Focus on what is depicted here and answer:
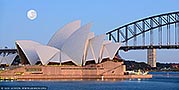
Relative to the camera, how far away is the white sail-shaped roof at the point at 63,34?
294 feet

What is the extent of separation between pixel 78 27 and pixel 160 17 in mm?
23829

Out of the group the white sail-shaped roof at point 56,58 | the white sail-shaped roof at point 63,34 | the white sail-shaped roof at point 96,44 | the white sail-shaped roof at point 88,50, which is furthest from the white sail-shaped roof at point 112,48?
the white sail-shaped roof at point 63,34

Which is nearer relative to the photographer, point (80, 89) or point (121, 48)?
point (80, 89)

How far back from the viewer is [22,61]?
97.4 m

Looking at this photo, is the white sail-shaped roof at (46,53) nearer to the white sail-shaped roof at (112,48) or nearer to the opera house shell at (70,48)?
the opera house shell at (70,48)

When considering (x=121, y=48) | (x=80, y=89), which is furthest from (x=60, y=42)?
(x=80, y=89)

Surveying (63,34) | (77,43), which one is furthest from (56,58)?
(77,43)

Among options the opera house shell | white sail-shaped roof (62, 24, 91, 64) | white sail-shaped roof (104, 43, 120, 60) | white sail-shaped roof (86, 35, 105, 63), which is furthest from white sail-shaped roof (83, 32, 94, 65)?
white sail-shaped roof (104, 43, 120, 60)

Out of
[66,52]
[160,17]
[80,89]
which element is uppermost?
[160,17]

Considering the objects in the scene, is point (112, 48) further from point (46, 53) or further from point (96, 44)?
point (46, 53)

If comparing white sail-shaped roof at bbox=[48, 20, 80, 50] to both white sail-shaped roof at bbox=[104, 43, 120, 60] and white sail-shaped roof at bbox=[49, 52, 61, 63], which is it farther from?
white sail-shaped roof at bbox=[104, 43, 120, 60]

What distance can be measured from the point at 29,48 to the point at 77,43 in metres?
8.87

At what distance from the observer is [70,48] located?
9056 centimetres

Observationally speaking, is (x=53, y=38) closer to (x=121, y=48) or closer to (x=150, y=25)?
(x=121, y=48)
